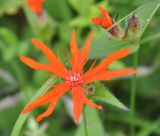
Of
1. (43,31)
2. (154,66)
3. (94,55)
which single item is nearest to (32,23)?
(43,31)

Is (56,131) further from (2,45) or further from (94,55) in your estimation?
(94,55)

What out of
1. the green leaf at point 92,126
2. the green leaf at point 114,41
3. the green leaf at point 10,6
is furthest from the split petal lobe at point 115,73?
the green leaf at point 10,6

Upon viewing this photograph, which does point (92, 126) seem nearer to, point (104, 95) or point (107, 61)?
point (104, 95)

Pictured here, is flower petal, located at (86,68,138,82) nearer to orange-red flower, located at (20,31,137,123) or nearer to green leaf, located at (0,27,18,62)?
orange-red flower, located at (20,31,137,123)

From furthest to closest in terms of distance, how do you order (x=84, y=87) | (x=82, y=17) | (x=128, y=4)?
1. (x=82, y=17)
2. (x=128, y=4)
3. (x=84, y=87)

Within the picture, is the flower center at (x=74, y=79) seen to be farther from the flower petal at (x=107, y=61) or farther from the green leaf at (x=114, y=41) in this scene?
the green leaf at (x=114, y=41)

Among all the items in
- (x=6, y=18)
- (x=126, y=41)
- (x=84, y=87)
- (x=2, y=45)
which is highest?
(x=6, y=18)
